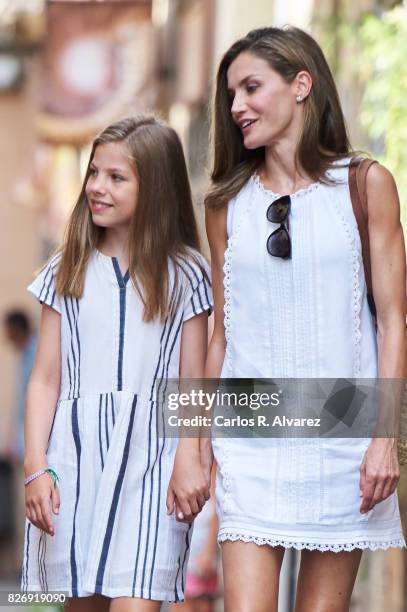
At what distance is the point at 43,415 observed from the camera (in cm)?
497

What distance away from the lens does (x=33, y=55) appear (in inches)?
938

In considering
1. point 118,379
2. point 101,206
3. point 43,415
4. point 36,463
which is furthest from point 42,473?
point 101,206

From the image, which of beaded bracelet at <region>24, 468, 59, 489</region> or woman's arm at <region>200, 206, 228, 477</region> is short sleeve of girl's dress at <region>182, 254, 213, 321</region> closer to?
woman's arm at <region>200, 206, 228, 477</region>

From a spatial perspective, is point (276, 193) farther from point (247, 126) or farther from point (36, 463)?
point (36, 463)

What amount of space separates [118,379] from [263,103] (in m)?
0.95

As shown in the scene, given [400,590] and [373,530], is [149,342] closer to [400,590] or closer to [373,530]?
[373,530]

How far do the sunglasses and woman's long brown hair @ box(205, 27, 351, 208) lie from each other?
121 mm

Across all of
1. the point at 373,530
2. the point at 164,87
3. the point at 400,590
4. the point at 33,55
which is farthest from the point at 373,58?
the point at 33,55

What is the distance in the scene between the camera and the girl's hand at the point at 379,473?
4.46 metres

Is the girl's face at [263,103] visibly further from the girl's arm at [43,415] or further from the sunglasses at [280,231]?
the girl's arm at [43,415]

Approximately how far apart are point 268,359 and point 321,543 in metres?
0.54

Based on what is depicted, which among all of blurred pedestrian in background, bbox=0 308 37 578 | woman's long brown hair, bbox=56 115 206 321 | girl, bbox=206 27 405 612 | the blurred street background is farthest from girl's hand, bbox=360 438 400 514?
blurred pedestrian in background, bbox=0 308 37 578

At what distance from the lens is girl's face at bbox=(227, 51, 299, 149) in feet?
15.5

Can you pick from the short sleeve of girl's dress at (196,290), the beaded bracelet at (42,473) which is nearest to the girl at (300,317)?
the short sleeve of girl's dress at (196,290)
